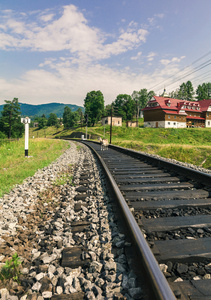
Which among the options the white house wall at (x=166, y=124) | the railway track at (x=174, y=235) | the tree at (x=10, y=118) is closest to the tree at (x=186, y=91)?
the white house wall at (x=166, y=124)

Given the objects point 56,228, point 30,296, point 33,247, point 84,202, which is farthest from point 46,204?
point 30,296

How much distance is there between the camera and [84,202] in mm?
3664

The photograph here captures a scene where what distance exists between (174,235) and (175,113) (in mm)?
58404

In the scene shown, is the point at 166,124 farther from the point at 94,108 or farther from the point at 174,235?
the point at 174,235

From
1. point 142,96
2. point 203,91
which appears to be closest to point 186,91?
point 203,91

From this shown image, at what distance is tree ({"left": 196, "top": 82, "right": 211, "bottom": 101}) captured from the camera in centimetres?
9269

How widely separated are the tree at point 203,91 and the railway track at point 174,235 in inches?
4087

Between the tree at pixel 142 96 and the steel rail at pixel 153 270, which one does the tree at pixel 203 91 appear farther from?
the steel rail at pixel 153 270

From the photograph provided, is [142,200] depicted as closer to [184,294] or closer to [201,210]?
[201,210]

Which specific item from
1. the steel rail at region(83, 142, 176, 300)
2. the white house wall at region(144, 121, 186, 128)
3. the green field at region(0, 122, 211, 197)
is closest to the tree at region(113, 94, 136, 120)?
the white house wall at region(144, 121, 186, 128)

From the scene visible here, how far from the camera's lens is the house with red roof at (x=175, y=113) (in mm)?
54844

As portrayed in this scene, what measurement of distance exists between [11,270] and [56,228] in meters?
0.86

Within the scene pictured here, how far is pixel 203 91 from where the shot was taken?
93500 mm

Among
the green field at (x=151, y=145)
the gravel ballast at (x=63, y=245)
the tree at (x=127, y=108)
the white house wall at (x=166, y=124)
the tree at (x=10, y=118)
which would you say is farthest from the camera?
the tree at (x=127, y=108)
